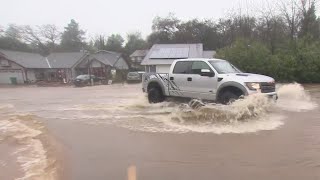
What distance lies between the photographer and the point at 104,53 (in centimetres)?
5941

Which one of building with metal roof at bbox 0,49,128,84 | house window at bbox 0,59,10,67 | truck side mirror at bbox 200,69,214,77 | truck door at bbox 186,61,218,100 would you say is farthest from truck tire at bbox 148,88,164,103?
house window at bbox 0,59,10,67

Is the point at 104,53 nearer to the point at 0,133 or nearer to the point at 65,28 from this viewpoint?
the point at 65,28

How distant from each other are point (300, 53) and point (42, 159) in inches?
915

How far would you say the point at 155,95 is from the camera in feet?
43.8

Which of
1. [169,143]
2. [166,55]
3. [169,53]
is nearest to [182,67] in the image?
[169,143]

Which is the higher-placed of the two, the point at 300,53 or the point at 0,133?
the point at 300,53

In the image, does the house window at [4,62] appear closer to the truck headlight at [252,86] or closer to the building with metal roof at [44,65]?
the building with metal roof at [44,65]

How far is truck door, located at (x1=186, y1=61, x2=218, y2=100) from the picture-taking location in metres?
11.2

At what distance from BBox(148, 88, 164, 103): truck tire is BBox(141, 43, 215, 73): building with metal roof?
2753 cm

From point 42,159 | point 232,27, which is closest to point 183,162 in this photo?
point 42,159

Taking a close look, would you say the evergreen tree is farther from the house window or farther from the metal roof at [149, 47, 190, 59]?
the metal roof at [149, 47, 190, 59]

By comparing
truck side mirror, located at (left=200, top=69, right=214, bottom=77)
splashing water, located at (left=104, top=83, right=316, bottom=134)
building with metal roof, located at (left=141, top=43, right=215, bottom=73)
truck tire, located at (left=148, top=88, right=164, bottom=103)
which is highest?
building with metal roof, located at (left=141, top=43, right=215, bottom=73)

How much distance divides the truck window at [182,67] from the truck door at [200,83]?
180 millimetres

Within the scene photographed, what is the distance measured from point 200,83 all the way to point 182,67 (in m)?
1.17
